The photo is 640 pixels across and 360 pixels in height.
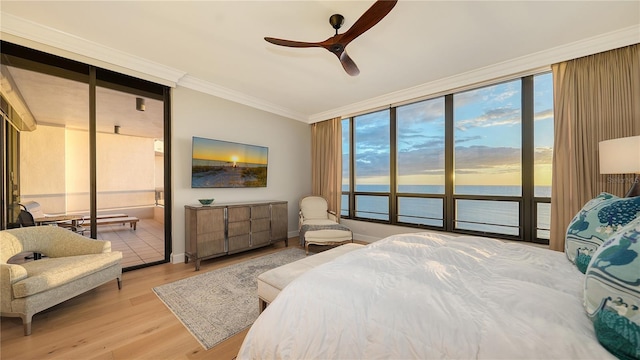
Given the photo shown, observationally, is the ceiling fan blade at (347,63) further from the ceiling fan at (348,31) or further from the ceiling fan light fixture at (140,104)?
the ceiling fan light fixture at (140,104)

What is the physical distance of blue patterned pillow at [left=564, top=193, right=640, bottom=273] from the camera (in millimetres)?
1272

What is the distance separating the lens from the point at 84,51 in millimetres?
2633

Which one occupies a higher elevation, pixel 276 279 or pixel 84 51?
pixel 84 51

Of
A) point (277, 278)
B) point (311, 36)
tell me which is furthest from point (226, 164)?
point (277, 278)

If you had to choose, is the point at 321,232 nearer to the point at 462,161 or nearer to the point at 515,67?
the point at 462,161

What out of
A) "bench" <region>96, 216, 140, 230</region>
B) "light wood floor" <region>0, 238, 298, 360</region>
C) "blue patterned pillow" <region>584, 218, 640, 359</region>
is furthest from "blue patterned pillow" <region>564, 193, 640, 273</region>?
"bench" <region>96, 216, 140, 230</region>

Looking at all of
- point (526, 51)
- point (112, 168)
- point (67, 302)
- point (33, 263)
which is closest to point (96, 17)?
point (33, 263)

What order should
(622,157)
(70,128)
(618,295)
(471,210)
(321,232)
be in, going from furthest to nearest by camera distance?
(321,232), (471,210), (70,128), (622,157), (618,295)

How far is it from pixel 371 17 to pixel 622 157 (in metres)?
2.42

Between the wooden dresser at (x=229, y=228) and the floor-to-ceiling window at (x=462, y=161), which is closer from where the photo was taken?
the floor-to-ceiling window at (x=462, y=161)

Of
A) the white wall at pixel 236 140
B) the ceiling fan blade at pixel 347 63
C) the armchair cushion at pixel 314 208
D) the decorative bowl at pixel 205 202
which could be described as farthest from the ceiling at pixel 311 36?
the armchair cushion at pixel 314 208

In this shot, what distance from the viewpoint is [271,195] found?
15.4 feet

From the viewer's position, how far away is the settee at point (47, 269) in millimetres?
1800

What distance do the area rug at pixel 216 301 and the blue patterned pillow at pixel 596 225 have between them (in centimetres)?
232
